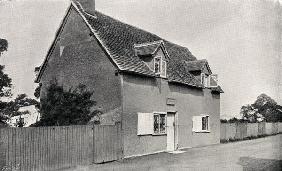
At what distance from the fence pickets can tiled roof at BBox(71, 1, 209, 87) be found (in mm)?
8545

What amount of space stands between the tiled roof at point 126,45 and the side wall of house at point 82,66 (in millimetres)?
465

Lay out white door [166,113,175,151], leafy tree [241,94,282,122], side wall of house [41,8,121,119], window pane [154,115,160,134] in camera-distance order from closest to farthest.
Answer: side wall of house [41,8,121,119], window pane [154,115,160,134], white door [166,113,175,151], leafy tree [241,94,282,122]

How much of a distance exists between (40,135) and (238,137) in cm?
2629

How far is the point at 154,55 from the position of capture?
2031 centimetres

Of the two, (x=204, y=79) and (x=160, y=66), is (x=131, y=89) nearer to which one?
(x=160, y=66)

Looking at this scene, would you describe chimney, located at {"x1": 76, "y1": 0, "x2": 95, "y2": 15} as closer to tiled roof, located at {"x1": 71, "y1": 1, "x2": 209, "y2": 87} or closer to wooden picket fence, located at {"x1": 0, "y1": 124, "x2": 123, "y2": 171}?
tiled roof, located at {"x1": 71, "y1": 1, "x2": 209, "y2": 87}

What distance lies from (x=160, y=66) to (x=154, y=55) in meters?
0.93

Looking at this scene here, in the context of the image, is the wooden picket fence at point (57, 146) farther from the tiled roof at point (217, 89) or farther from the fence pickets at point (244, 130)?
the fence pickets at point (244, 130)

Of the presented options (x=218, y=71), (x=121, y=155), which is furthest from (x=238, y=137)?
(x=121, y=155)

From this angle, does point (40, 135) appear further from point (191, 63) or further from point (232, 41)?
point (191, 63)

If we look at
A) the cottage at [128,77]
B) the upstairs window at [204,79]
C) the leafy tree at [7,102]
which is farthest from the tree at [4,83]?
the upstairs window at [204,79]

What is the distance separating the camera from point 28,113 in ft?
87.6

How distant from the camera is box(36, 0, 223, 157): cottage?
58.3ft

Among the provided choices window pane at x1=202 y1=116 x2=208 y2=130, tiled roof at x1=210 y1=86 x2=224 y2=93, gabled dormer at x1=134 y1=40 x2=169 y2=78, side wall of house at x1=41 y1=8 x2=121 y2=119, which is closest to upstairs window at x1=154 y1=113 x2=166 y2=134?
gabled dormer at x1=134 y1=40 x2=169 y2=78
